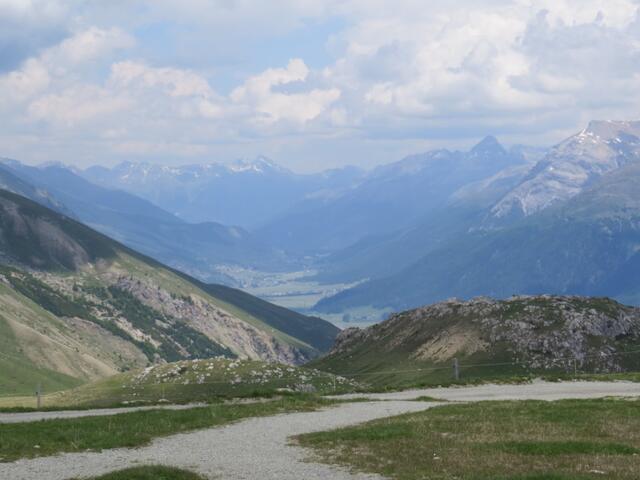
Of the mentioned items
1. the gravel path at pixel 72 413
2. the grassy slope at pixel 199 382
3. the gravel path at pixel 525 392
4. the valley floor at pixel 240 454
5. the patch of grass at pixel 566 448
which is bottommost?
the grassy slope at pixel 199 382

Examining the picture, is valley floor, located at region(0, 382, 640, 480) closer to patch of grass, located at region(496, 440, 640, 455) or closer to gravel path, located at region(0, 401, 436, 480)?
gravel path, located at region(0, 401, 436, 480)

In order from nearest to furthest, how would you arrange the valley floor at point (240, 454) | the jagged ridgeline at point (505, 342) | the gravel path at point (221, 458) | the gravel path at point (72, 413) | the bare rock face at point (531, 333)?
the gravel path at point (221, 458) < the valley floor at point (240, 454) < the gravel path at point (72, 413) < the jagged ridgeline at point (505, 342) < the bare rock face at point (531, 333)

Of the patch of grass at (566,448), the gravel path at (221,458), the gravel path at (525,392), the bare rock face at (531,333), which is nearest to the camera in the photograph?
the gravel path at (221,458)

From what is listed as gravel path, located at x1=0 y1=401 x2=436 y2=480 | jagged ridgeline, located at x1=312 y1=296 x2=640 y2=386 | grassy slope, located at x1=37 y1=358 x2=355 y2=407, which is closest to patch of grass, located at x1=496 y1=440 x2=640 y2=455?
gravel path, located at x1=0 y1=401 x2=436 y2=480

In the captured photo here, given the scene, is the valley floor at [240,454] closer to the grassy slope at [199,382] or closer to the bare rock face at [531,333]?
the grassy slope at [199,382]

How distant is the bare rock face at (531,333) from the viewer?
109812 mm

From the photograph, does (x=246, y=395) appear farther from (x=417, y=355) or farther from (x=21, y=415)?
(x=417, y=355)

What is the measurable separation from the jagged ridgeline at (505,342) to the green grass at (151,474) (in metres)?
76.3

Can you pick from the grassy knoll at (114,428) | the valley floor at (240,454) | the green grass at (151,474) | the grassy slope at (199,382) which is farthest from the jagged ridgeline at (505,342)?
the green grass at (151,474)

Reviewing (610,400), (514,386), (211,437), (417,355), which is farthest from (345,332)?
(211,437)

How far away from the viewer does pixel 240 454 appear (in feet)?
106

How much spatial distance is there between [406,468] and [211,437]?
1177cm

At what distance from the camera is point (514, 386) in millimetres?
60469

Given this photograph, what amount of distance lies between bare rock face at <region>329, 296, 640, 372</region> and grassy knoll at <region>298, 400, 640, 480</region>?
69091 mm
